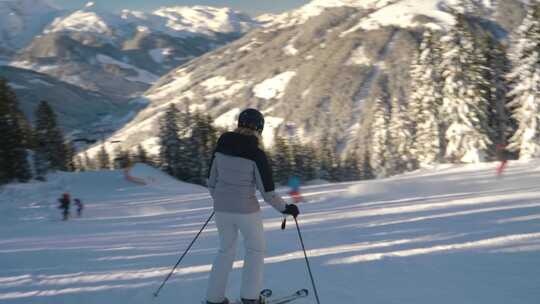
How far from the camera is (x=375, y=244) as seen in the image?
9180 mm

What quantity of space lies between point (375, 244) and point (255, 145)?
4.76m

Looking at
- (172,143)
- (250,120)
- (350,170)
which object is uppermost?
(250,120)

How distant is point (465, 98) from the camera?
123 ft

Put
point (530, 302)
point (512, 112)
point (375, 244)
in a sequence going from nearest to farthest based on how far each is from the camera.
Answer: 1. point (530, 302)
2. point (375, 244)
3. point (512, 112)

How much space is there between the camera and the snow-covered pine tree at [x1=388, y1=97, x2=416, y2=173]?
52.2 metres

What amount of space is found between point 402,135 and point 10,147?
128 feet

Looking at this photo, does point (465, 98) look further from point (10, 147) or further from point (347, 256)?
point (10, 147)

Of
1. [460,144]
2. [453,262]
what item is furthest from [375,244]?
[460,144]

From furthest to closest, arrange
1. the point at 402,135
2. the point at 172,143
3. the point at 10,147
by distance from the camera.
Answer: the point at 172,143 → the point at 402,135 → the point at 10,147

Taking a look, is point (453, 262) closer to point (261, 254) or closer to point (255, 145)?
point (261, 254)

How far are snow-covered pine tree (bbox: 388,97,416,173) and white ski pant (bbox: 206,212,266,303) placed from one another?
46204 mm

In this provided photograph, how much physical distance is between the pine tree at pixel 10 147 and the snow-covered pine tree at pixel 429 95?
1420 inches

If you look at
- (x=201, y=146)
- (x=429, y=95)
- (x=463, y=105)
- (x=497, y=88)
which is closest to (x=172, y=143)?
(x=201, y=146)

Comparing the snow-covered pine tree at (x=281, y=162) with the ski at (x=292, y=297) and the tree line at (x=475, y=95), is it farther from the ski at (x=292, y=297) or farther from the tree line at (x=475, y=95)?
the ski at (x=292, y=297)
